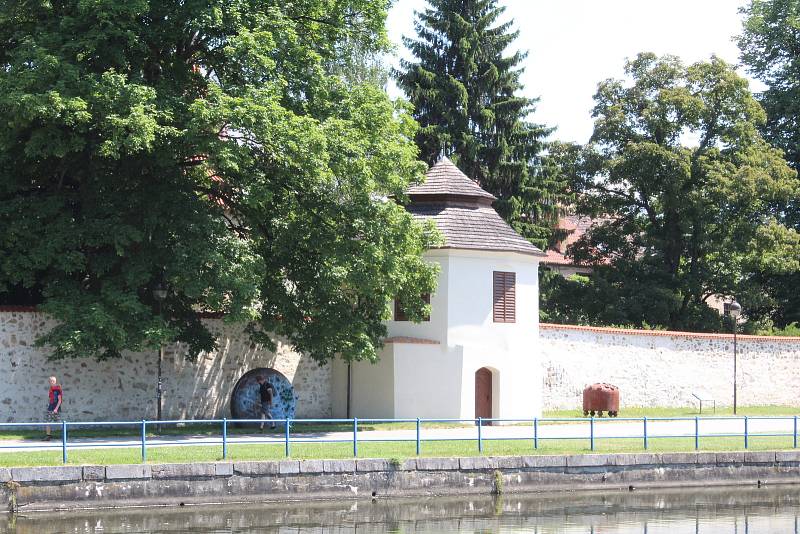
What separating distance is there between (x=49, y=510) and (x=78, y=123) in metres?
9.66

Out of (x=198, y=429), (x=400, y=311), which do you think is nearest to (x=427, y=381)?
(x=400, y=311)

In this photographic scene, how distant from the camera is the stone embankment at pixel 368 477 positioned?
19.6m

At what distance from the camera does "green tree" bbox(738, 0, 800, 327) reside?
168 ft

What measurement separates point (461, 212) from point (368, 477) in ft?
41.7

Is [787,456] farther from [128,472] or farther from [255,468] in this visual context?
[128,472]

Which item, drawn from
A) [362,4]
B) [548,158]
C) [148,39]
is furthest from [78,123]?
[548,158]

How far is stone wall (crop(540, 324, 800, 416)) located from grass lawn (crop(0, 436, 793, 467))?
29.7ft

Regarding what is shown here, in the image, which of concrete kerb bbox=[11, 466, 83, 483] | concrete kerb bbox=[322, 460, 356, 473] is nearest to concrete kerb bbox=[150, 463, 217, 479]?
concrete kerb bbox=[11, 466, 83, 483]

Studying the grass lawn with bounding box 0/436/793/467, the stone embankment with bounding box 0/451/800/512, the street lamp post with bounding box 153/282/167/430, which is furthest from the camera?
the street lamp post with bounding box 153/282/167/430

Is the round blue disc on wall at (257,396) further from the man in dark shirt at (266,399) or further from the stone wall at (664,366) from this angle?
the stone wall at (664,366)

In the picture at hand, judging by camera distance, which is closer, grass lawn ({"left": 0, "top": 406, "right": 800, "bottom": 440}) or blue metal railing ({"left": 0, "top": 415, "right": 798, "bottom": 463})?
blue metal railing ({"left": 0, "top": 415, "right": 798, "bottom": 463})

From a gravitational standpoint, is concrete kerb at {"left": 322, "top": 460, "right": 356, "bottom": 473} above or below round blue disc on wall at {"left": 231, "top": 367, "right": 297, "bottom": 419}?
below

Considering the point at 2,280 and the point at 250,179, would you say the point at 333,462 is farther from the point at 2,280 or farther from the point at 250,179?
the point at 2,280

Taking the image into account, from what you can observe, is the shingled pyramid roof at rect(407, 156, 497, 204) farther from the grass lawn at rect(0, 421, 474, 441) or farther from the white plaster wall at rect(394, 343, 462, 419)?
the grass lawn at rect(0, 421, 474, 441)
